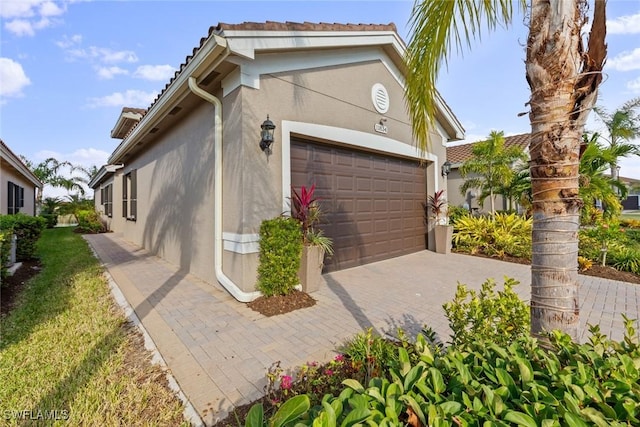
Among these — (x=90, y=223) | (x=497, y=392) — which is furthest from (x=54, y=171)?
(x=497, y=392)

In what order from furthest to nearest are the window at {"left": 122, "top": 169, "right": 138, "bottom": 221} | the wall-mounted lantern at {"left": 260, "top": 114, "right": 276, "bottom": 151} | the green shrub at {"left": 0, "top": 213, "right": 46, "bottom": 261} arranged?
1. the window at {"left": 122, "top": 169, "right": 138, "bottom": 221}
2. the green shrub at {"left": 0, "top": 213, "right": 46, "bottom": 261}
3. the wall-mounted lantern at {"left": 260, "top": 114, "right": 276, "bottom": 151}

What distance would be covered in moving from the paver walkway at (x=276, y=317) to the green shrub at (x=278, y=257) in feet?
1.77

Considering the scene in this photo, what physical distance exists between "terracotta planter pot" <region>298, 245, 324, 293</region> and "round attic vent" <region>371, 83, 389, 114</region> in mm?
4330

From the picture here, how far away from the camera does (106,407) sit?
2.43 m

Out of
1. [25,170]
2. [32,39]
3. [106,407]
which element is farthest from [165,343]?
[25,170]

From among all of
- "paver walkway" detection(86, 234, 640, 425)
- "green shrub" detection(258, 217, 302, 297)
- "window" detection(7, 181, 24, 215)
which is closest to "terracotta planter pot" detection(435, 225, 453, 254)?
"paver walkway" detection(86, 234, 640, 425)

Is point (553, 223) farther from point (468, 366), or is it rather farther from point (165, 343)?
point (165, 343)

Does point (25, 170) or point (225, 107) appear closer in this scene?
point (225, 107)

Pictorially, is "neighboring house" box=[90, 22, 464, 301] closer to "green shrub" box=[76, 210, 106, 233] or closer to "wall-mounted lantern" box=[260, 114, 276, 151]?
"wall-mounted lantern" box=[260, 114, 276, 151]

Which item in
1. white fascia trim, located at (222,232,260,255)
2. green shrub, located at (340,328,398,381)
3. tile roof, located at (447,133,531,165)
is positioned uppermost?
tile roof, located at (447,133,531,165)

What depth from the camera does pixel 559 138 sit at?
6.00ft

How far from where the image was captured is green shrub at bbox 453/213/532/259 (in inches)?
341

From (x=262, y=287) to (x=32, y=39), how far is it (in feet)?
25.2

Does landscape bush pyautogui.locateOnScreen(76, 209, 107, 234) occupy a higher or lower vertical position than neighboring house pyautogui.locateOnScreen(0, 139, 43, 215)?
lower
